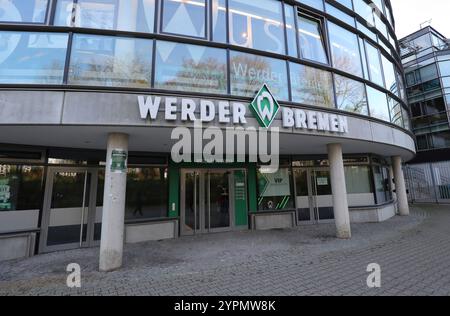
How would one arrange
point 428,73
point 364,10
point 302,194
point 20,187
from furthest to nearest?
point 428,73
point 302,194
point 364,10
point 20,187

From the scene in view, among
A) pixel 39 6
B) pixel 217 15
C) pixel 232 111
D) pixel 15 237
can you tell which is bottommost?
pixel 15 237

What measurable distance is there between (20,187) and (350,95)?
10.8m

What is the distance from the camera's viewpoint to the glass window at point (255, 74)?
6.88 m

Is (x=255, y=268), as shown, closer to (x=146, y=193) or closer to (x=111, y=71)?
(x=146, y=193)

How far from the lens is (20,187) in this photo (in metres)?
7.04

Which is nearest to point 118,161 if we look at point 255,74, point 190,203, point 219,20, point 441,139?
point 190,203

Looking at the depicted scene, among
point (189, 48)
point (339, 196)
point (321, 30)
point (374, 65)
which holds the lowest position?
point (339, 196)

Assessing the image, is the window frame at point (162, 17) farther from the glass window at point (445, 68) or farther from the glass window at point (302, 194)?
the glass window at point (445, 68)

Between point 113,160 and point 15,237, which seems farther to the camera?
point 15,237

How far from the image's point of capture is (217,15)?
7137mm

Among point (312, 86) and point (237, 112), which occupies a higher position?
point (312, 86)

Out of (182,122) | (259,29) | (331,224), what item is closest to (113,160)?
(182,122)

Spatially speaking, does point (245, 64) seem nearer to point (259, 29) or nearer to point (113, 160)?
point (259, 29)
